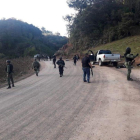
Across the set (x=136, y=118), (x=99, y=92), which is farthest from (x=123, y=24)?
(x=136, y=118)

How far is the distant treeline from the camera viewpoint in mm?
85250

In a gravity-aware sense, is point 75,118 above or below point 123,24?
below

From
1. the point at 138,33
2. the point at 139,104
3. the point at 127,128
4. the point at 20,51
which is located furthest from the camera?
the point at 20,51

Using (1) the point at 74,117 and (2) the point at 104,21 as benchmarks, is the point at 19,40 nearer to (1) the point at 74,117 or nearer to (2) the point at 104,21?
(2) the point at 104,21

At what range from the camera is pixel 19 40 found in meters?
95.1

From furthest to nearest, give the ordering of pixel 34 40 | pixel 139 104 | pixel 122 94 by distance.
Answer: pixel 34 40 → pixel 122 94 → pixel 139 104

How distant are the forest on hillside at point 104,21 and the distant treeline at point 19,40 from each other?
34.8 meters

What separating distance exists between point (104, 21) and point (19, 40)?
56.8 m

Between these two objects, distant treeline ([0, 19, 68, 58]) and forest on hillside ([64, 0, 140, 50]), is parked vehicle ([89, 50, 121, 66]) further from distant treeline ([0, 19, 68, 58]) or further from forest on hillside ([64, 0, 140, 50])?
distant treeline ([0, 19, 68, 58])

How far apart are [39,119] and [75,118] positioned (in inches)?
42.6

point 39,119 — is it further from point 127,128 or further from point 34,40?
point 34,40

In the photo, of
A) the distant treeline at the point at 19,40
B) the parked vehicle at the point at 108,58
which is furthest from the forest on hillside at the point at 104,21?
the distant treeline at the point at 19,40

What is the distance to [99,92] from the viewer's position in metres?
9.09

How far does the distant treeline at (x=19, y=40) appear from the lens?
85250mm
